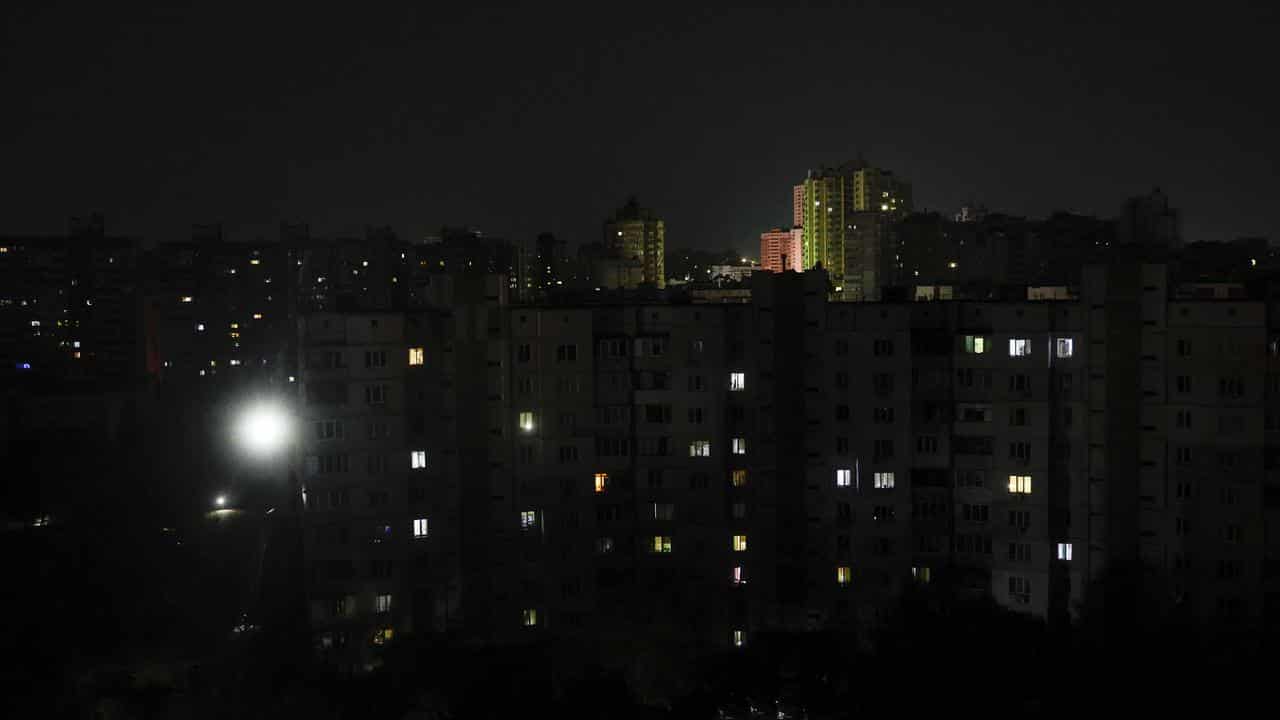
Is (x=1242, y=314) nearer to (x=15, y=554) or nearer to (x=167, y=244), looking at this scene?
(x=15, y=554)

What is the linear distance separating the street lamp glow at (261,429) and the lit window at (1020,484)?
18.9 meters

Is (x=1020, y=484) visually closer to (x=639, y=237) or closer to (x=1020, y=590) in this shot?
(x=1020, y=590)

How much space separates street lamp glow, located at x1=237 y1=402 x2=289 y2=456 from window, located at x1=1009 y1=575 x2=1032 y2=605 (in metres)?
18.9

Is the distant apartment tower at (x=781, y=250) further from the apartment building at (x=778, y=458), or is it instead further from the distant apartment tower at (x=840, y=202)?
the apartment building at (x=778, y=458)

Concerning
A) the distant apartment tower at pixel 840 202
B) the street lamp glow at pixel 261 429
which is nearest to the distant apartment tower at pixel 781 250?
the distant apartment tower at pixel 840 202

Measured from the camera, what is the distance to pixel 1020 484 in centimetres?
1844

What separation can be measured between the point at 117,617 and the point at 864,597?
40.6ft

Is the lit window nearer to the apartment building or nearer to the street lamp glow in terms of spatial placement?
the apartment building

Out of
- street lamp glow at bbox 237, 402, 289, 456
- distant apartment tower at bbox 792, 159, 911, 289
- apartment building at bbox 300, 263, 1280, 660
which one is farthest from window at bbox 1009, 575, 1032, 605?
distant apartment tower at bbox 792, 159, 911, 289

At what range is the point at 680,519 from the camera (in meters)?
19.6

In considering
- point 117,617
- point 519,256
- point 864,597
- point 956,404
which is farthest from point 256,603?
point 519,256

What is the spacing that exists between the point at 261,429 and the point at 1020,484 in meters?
24.0

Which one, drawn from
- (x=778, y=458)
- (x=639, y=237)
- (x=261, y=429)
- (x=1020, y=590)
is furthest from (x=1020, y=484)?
(x=639, y=237)

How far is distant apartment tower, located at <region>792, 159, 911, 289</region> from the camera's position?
57156 millimetres
